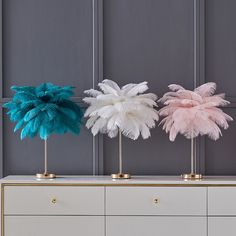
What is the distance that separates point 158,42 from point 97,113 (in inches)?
25.3

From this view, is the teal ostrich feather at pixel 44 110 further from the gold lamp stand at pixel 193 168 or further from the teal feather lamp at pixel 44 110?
the gold lamp stand at pixel 193 168

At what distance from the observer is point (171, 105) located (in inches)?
126

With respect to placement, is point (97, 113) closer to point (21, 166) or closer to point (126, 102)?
point (126, 102)

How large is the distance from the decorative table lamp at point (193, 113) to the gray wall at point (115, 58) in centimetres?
18

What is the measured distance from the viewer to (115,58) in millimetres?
3414
